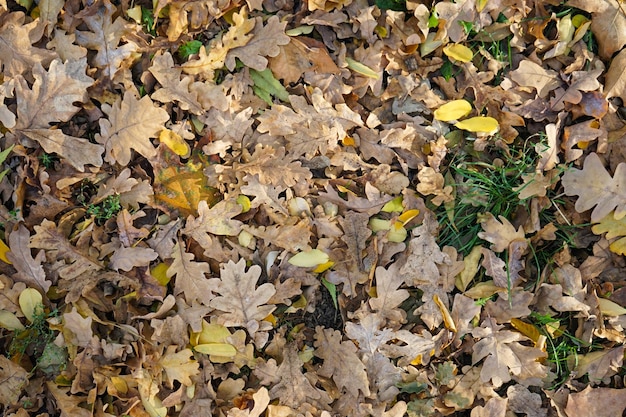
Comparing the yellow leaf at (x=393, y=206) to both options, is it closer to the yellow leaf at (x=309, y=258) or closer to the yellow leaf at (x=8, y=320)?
the yellow leaf at (x=309, y=258)

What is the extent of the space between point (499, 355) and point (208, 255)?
4.19ft

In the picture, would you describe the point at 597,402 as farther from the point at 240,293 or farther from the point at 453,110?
the point at 240,293

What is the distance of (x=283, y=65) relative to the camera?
2555mm

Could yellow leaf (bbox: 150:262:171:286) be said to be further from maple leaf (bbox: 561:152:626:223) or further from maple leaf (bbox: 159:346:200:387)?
maple leaf (bbox: 561:152:626:223)

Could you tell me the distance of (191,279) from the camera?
2.38m

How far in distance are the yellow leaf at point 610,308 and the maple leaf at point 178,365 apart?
1.72m

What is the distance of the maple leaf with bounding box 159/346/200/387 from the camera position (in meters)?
2.34

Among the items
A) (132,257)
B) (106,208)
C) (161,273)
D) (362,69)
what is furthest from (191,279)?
(362,69)

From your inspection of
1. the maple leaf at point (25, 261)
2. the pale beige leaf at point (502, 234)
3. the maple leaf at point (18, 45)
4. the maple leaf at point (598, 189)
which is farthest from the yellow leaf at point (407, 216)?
the maple leaf at point (18, 45)

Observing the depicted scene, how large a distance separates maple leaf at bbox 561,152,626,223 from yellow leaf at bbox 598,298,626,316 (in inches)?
13.8

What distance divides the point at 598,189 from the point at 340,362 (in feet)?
4.31

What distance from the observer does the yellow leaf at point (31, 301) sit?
7.68 feet

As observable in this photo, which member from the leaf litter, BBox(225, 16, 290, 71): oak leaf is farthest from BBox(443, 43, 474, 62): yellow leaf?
BBox(225, 16, 290, 71): oak leaf

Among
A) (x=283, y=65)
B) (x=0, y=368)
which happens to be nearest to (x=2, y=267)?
(x=0, y=368)
